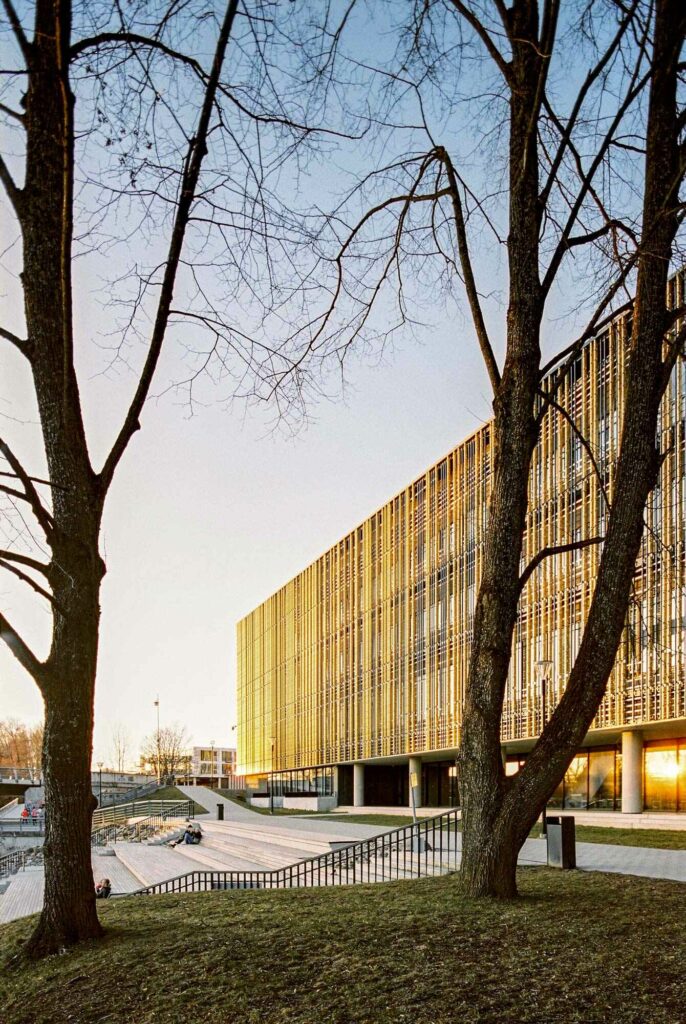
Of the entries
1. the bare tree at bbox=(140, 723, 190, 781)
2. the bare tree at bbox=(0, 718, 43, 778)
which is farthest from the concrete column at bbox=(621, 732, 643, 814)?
the bare tree at bbox=(0, 718, 43, 778)

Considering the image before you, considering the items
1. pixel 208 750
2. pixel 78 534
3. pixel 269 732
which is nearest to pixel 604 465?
pixel 78 534

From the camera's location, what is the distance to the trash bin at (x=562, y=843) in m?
12.9

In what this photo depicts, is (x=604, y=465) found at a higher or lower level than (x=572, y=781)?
higher

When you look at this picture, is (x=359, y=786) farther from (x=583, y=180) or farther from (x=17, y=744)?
(x=17, y=744)

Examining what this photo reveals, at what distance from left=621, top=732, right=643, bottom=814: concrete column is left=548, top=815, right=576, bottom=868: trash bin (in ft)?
69.3

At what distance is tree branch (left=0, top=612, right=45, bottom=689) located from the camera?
8344mm

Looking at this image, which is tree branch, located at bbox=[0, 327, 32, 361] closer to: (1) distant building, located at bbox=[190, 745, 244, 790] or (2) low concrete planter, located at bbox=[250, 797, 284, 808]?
(2) low concrete planter, located at bbox=[250, 797, 284, 808]

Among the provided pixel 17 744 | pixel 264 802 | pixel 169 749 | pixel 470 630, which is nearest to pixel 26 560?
pixel 470 630

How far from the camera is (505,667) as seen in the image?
960 cm

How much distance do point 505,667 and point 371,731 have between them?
158ft

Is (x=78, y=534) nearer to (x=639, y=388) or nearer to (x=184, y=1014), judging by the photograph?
(x=184, y=1014)

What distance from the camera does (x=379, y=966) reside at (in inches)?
257

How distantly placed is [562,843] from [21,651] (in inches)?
326

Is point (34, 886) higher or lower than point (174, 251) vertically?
lower
